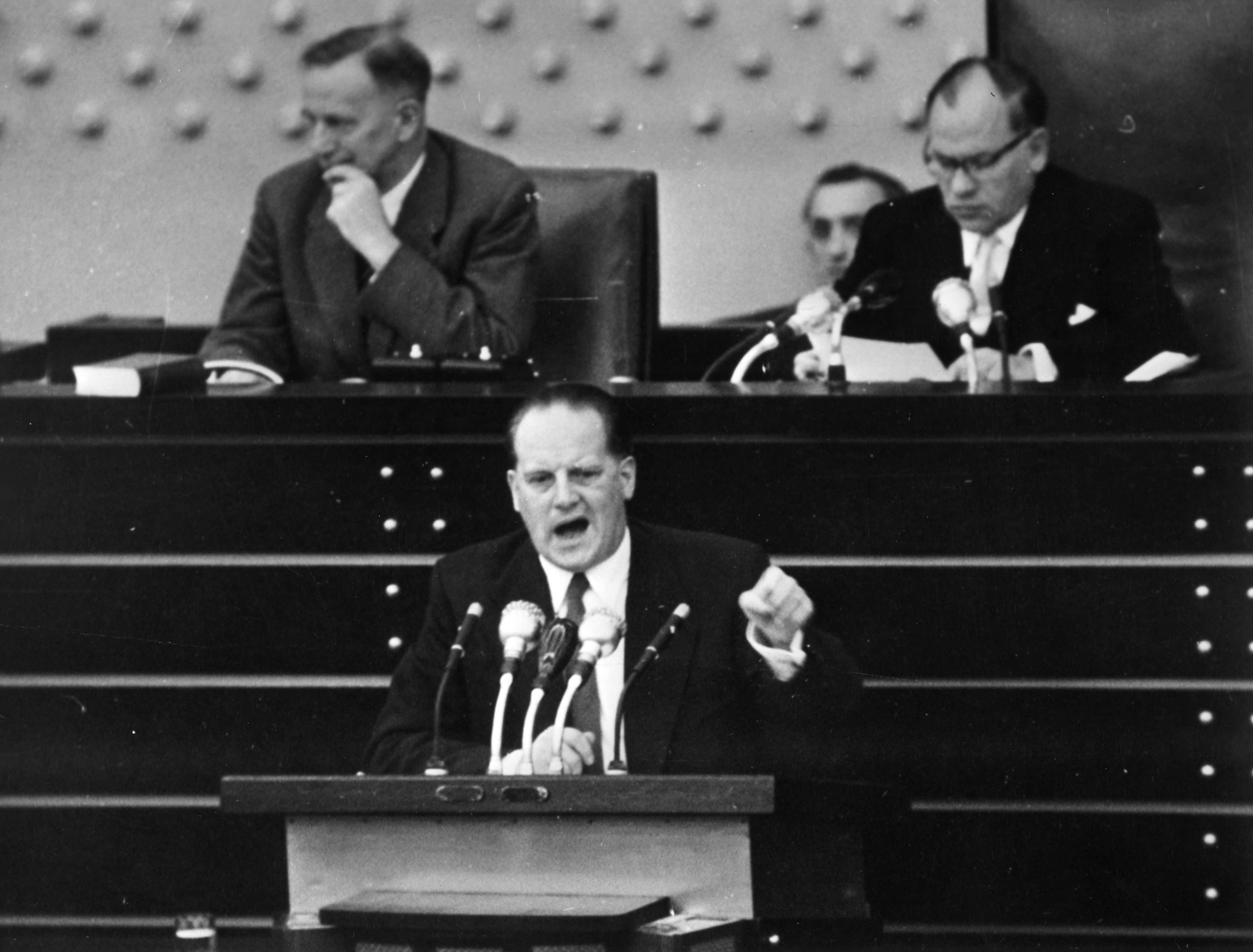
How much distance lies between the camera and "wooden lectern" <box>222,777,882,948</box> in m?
2.06

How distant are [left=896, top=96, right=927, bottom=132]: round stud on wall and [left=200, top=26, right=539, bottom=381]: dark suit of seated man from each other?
1311mm

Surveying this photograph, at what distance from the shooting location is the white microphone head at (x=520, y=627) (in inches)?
88.6

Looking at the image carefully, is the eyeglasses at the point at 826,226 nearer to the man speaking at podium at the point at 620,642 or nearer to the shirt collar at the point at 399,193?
the shirt collar at the point at 399,193

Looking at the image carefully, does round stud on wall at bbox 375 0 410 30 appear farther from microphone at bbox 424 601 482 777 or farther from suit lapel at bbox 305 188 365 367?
microphone at bbox 424 601 482 777

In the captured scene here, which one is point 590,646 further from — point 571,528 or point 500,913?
point 571,528

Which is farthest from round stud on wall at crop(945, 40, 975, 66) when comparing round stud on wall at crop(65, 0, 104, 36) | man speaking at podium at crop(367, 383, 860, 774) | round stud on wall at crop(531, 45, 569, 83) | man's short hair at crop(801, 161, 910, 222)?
man speaking at podium at crop(367, 383, 860, 774)

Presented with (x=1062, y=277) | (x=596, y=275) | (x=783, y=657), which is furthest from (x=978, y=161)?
(x=783, y=657)

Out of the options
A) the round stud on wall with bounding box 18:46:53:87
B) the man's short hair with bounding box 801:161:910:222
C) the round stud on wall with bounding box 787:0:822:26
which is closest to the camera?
the man's short hair with bounding box 801:161:910:222

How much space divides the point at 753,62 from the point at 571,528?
7.58ft

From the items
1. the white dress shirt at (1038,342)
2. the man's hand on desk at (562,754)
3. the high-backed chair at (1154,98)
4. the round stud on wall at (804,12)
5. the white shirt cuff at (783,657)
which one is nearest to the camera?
the man's hand on desk at (562,754)

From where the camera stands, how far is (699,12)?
15.9ft

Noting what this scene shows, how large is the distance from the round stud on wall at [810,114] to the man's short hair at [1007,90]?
1180 millimetres

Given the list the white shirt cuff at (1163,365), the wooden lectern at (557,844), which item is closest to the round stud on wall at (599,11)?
the white shirt cuff at (1163,365)

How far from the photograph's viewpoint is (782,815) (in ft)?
6.81
